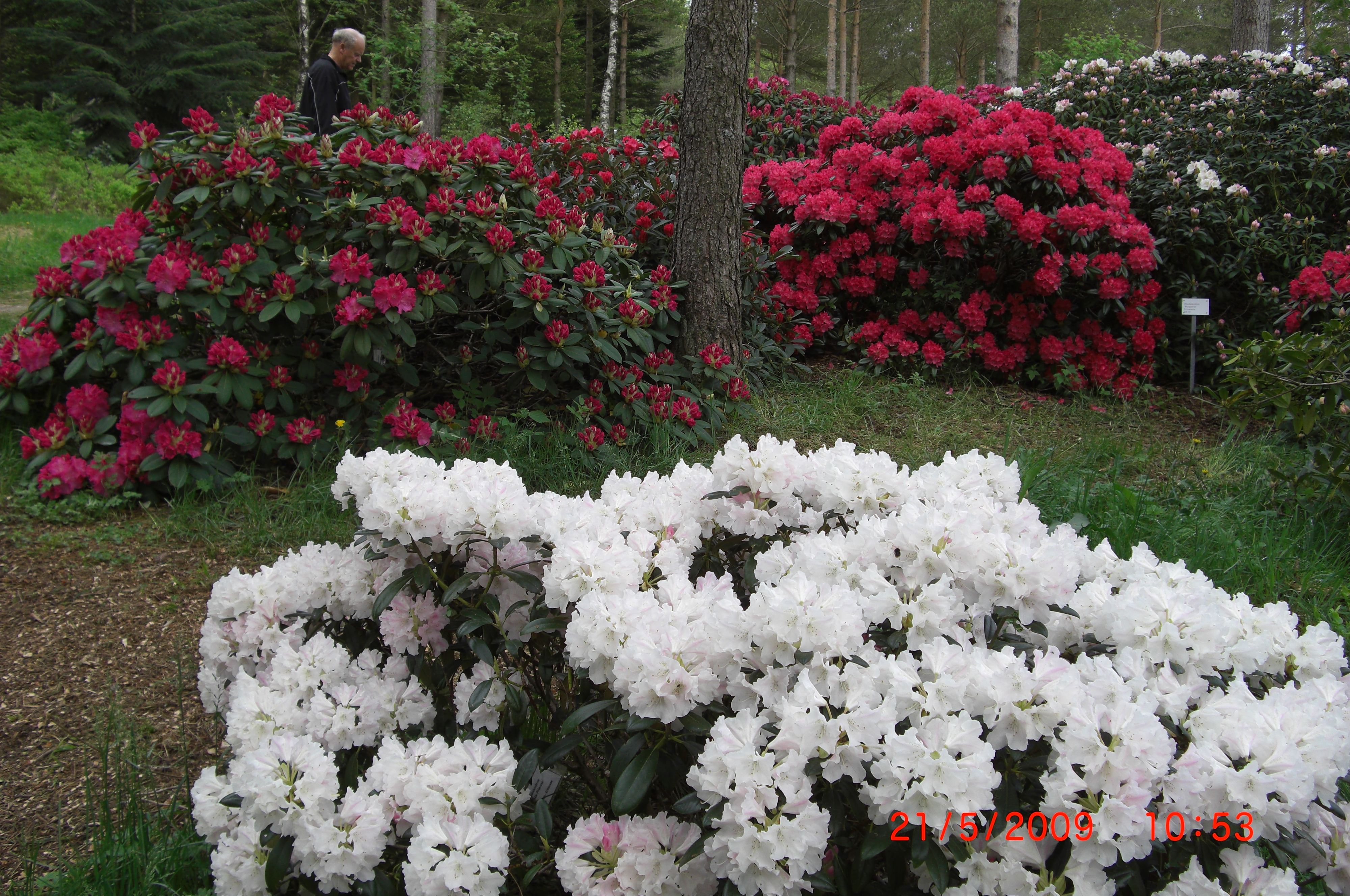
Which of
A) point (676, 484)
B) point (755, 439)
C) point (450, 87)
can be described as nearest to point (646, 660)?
point (676, 484)

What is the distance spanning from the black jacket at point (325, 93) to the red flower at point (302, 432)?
3048 mm

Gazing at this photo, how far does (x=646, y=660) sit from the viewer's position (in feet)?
3.60

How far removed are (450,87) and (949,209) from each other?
52.6 ft

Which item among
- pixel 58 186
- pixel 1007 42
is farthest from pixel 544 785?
pixel 58 186

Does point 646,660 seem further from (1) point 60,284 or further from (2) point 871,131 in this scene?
(2) point 871,131

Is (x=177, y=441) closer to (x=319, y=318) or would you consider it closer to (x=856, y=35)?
(x=319, y=318)

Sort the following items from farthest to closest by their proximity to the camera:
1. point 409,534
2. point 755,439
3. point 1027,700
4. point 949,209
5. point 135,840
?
point 949,209 → point 755,439 → point 135,840 → point 409,534 → point 1027,700

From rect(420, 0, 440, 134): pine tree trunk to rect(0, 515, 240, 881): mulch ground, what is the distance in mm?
11546

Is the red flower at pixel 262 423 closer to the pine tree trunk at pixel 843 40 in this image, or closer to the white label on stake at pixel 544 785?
the white label on stake at pixel 544 785

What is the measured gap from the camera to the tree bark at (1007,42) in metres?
10.4

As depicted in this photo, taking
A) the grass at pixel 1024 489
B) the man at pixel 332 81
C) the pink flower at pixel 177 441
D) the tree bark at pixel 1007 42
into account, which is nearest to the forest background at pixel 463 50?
the tree bark at pixel 1007 42

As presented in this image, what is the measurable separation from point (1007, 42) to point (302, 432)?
1056 centimetres
